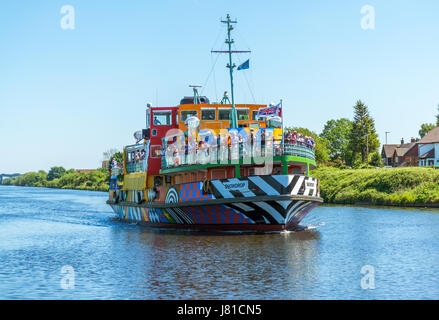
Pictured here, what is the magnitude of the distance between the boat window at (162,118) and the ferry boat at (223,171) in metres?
0.06

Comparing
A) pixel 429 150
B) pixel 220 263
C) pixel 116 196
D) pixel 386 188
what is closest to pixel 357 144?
pixel 429 150

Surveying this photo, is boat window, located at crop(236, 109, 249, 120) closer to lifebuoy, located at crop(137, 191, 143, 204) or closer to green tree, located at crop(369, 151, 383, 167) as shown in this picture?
lifebuoy, located at crop(137, 191, 143, 204)

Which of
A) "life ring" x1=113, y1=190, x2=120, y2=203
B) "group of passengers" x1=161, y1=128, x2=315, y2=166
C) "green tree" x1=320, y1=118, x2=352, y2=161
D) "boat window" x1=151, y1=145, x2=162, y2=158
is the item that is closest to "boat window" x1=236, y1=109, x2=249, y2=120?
"group of passengers" x1=161, y1=128, x2=315, y2=166

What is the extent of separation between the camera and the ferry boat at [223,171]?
985 inches

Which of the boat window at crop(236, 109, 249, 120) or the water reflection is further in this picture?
the boat window at crop(236, 109, 249, 120)

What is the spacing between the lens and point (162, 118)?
3206 cm

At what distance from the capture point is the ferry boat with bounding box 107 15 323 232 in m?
25.0

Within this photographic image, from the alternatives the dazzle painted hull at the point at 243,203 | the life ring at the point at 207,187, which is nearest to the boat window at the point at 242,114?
the dazzle painted hull at the point at 243,203

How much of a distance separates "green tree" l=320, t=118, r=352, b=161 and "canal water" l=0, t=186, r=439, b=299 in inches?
3139

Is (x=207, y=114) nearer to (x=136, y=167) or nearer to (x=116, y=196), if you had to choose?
(x=136, y=167)

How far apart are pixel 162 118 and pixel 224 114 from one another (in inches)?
159
